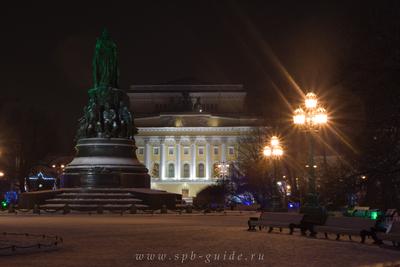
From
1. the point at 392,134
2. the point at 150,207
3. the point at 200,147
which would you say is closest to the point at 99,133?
the point at 150,207

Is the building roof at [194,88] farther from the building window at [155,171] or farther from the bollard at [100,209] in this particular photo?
the bollard at [100,209]

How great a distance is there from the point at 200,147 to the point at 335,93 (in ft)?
286

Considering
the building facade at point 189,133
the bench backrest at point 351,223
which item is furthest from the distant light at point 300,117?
the building facade at point 189,133

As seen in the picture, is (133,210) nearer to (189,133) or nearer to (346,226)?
(346,226)

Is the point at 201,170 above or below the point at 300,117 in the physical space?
above

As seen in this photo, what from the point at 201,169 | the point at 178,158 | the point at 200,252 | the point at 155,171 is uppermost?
the point at 178,158

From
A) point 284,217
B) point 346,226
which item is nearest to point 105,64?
point 284,217

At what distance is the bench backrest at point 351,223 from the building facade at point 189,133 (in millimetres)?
84009

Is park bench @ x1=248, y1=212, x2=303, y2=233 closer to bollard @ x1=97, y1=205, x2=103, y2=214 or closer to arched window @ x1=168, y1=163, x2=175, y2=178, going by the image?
bollard @ x1=97, y1=205, x2=103, y2=214

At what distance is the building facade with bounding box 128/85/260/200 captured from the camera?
349 feet

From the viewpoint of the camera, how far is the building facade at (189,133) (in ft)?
349

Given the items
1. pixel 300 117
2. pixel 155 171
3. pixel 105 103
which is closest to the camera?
pixel 300 117

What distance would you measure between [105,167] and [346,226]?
22561mm

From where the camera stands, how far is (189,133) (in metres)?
107
